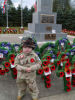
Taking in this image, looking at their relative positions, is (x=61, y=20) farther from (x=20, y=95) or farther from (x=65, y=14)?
(x=20, y=95)

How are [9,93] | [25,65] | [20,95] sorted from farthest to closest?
[9,93] → [20,95] → [25,65]

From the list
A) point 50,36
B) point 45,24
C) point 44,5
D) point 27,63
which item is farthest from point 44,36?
point 27,63

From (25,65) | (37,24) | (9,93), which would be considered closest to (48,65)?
(25,65)

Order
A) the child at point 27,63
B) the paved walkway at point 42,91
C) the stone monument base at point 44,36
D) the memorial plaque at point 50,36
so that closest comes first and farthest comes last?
the child at point 27,63 < the paved walkway at point 42,91 < the stone monument base at point 44,36 < the memorial plaque at point 50,36

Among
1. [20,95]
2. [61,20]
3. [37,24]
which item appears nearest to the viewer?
[20,95]

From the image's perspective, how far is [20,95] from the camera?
8.16 feet

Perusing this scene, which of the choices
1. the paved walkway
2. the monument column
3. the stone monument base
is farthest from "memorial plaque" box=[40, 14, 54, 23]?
the paved walkway

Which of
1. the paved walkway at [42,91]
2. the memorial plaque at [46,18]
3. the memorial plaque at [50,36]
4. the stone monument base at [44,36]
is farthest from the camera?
the memorial plaque at [46,18]

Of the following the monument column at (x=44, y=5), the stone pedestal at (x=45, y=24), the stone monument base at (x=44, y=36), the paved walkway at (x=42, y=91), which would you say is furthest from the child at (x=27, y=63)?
the monument column at (x=44, y=5)

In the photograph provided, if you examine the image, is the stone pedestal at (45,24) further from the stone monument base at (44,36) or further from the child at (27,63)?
the child at (27,63)

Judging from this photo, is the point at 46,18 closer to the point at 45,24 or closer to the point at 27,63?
the point at 45,24

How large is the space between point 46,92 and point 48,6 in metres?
10.2

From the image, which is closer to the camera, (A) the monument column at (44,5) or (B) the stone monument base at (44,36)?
(B) the stone monument base at (44,36)

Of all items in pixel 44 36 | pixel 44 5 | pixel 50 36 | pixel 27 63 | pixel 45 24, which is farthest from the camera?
pixel 44 5
